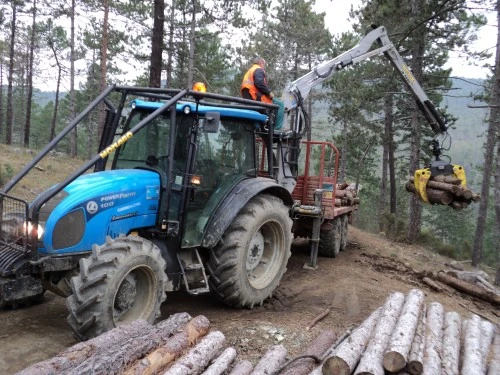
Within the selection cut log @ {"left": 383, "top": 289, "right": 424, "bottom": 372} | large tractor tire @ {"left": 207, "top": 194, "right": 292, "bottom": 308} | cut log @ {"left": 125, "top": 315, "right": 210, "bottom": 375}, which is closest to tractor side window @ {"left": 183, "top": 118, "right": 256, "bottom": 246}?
large tractor tire @ {"left": 207, "top": 194, "right": 292, "bottom": 308}

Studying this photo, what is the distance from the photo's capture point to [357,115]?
22.2 meters

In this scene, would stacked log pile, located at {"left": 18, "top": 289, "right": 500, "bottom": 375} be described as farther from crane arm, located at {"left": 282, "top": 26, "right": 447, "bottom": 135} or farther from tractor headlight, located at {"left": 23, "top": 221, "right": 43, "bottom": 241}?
crane arm, located at {"left": 282, "top": 26, "right": 447, "bottom": 135}

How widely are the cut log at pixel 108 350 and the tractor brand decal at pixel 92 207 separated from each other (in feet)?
4.07

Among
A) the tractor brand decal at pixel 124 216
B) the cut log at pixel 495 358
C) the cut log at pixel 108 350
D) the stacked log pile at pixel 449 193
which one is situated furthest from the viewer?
the stacked log pile at pixel 449 193

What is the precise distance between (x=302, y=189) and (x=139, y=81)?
21338mm

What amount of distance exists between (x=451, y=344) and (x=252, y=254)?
2594 millimetres

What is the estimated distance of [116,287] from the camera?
3953 millimetres

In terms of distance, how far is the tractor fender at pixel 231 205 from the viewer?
510 cm

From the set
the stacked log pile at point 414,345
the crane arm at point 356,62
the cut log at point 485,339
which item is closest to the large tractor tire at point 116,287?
the stacked log pile at point 414,345

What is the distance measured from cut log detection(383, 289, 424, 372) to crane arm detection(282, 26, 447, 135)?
428cm

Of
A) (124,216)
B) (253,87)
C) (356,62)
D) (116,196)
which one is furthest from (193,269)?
(356,62)

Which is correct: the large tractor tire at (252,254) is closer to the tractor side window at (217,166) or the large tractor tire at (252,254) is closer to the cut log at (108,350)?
the tractor side window at (217,166)

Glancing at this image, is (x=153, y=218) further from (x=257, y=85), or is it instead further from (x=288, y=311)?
(x=257, y=85)

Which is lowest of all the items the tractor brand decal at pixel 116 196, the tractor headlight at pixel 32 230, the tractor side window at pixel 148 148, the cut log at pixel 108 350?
the cut log at pixel 108 350
